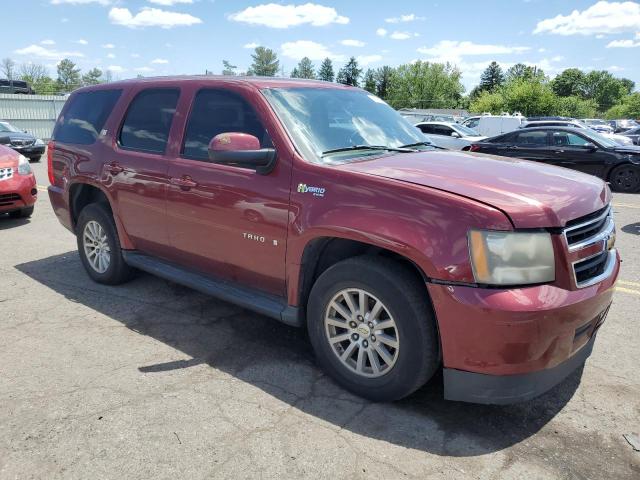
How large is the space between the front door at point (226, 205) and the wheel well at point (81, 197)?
149 centimetres

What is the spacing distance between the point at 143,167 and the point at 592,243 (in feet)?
10.8

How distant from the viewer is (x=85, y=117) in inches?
202

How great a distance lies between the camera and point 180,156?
4012 mm

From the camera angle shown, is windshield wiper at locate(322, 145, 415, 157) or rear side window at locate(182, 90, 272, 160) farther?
rear side window at locate(182, 90, 272, 160)

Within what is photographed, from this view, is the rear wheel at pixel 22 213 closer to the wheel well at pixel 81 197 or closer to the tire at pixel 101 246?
the wheel well at pixel 81 197

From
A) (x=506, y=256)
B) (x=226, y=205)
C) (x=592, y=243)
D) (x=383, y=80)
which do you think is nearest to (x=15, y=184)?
(x=226, y=205)

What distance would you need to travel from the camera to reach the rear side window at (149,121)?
4219 millimetres

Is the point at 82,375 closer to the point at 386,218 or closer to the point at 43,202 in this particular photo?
the point at 386,218

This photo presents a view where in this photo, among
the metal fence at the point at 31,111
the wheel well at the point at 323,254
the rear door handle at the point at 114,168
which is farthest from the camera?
the metal fence at the point at 31,111

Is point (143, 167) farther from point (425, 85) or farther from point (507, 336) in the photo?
point (425, 85)

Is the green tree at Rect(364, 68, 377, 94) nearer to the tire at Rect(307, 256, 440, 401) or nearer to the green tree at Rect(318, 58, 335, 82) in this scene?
the green tree at Rect(318, 58, 335, 82)

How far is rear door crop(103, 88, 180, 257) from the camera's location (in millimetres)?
4191

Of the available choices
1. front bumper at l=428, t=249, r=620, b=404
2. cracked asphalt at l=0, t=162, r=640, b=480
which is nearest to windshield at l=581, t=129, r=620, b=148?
cracked asphalt at l=0, t=162, r=640, b=480

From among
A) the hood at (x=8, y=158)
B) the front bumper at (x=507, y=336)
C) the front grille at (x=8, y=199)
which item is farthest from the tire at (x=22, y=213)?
the front bumper at (x=507, y=336)
